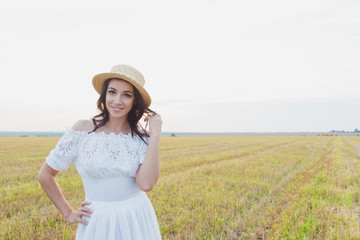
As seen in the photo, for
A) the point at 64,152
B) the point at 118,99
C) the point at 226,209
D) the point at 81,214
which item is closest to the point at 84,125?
the point at 64,152

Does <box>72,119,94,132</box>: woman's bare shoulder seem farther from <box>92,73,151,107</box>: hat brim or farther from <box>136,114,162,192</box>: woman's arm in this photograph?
<box>136,114,162,192</box>: woman's arm

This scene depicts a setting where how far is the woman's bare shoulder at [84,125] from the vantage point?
6.73ft

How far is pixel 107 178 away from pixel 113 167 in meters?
0.12

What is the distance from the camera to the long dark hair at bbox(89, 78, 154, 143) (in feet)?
7.11

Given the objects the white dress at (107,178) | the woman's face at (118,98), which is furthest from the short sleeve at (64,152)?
the woman's face at (118,98)

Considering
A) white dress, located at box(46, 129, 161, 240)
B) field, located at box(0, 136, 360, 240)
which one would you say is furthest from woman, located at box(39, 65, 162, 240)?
field, located at box(0, 136, 360, 240)

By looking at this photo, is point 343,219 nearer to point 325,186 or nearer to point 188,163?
point 325,186

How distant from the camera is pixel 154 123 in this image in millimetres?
2053

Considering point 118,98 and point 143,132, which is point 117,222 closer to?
point 143,132

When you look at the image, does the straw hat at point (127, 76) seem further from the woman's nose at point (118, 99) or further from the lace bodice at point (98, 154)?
the lace bodice at point (98, 154)

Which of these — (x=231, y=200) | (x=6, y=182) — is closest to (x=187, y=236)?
(x=231, y=200)

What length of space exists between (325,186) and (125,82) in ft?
22.6

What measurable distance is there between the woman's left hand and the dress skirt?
0.57 meters

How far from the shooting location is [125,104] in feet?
6.75
